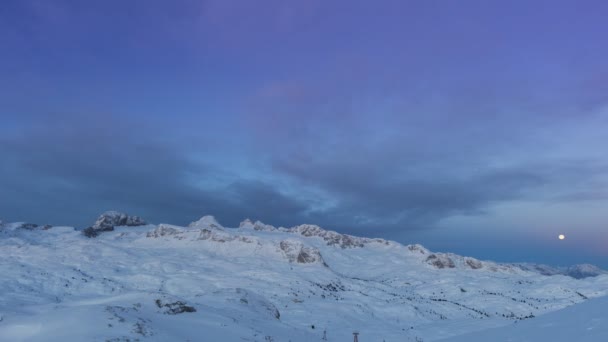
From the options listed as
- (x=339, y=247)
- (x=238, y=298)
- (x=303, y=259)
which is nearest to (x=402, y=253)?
(x=339, y=247)

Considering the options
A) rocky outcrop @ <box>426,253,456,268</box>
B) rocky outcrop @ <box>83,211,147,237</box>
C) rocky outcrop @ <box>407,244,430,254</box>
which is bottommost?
rocky outcrop @ <box>426,253,456,268</box>

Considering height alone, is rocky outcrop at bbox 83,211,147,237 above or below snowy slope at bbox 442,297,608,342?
above

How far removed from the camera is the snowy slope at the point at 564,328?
9.30 metres

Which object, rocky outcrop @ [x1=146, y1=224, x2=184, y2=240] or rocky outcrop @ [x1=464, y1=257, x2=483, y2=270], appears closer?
rocky outcrop @ [x1=146, y1=224, x2=184, y2=240]

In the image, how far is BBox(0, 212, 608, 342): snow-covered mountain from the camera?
2505 centimetres

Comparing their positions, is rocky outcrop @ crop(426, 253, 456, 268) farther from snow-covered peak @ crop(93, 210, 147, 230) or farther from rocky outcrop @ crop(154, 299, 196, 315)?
rocky outcrop @ crop(154, 299, 196, 315)

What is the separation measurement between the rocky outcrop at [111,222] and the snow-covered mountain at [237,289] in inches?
20.9

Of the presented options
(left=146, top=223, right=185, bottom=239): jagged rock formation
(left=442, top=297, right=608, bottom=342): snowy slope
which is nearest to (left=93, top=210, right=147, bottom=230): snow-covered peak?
(left=146, top=223, right=185, bottom=239): jagged rock formation

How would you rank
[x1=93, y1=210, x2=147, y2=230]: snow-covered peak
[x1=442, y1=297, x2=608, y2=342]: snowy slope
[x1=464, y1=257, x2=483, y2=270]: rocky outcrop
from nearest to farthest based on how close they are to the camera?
[x1=442, y1=297, x2=608, y2=342]: snowy slope → [x1=93, y1=210, x2=147, y2=230]: snow-covered peak → [x1=464, y1=257, x2=483, y2=270]: rocky outcrop

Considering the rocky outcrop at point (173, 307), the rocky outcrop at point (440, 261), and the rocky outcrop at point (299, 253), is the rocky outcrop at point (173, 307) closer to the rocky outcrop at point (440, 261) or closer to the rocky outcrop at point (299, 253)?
the rocky outcrop at point (299, 253)

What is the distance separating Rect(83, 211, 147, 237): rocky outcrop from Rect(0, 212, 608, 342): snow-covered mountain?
1.74 ft

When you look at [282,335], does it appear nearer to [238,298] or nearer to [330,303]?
[238,298]

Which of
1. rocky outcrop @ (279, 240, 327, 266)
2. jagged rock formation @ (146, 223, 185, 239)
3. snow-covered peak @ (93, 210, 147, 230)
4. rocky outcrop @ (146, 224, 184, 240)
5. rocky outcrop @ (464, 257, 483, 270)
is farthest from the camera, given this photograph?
rocky outcrop @ (464, 257, 483, 270)

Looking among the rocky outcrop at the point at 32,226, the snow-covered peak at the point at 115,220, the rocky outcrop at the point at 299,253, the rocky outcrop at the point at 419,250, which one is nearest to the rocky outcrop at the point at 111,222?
the snow-covered peak at the point at 115,220
